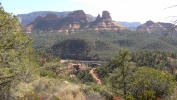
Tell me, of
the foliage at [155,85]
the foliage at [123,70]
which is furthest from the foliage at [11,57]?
the foliage at [123,70]

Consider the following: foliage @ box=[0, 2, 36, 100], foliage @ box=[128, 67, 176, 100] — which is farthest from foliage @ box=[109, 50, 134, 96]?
foliage @ box=[0, 2, 36, 100]

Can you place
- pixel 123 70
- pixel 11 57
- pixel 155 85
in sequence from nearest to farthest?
pixel 11 57 < pixel 155 85 < pixel 123 70

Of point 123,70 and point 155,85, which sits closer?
point 155,85

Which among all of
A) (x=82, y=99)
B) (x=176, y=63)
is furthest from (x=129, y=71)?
(x=176, y=63)

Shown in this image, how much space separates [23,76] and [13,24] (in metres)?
2.54

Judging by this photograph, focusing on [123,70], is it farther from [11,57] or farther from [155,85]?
[11,57]

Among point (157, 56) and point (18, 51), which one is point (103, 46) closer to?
point (157, 56)

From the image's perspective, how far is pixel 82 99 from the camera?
14156 mm

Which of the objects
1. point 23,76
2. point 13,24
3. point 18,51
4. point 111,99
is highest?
point 13,24

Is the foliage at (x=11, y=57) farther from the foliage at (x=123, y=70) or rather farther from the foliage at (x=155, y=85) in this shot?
→ the foliage at (x=123, y=70)

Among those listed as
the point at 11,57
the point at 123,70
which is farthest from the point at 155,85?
the point at 11,57

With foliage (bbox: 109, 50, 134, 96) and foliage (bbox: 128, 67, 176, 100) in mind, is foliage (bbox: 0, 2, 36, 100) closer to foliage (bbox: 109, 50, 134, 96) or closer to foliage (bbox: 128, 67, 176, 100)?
foliage (bbox: 128, 67, 176, 100)

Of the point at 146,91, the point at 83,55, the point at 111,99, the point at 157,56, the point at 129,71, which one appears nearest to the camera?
the point at 146,91

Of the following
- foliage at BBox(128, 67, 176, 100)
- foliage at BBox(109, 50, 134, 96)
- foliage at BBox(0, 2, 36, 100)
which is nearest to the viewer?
foliage at BBox(0, 2, 36, 100)
